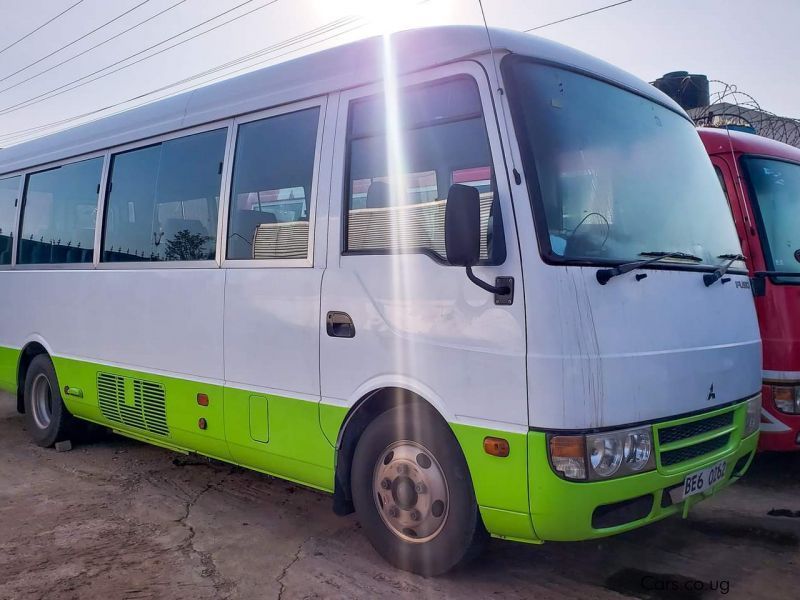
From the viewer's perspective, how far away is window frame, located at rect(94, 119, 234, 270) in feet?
16.2

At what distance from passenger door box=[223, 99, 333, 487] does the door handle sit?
12cm

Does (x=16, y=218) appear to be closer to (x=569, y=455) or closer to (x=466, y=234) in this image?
(x=466, y=234)

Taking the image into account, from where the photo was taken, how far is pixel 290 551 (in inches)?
168

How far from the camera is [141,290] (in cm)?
554

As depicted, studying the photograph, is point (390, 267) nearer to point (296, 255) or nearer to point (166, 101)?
point (296, 255)

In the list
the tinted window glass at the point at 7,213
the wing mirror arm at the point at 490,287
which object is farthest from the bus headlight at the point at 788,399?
the tinted window glass at the point at 7,213

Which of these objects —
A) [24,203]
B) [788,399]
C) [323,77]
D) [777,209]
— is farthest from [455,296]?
[24,203]

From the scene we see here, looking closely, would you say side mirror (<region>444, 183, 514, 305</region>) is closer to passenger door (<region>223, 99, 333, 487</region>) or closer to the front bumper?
the front bumper

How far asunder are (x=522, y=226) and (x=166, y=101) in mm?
3553

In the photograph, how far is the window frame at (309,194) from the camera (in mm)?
4254

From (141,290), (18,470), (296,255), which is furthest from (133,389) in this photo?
(296,255)

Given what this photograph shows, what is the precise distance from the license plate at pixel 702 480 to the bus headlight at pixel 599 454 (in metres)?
0.35

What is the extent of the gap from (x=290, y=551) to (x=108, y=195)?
3529mm

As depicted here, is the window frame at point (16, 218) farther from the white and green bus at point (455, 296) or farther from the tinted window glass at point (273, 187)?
the tinted window glass at point (273, 187)
